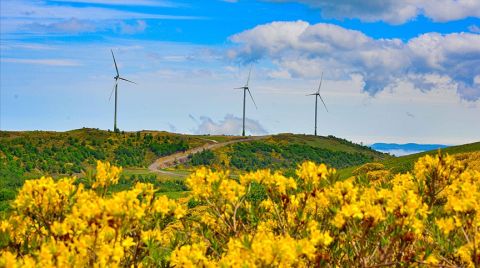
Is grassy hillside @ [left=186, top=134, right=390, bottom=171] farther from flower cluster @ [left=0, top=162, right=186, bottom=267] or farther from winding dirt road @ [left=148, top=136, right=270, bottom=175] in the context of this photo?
flower cluster @ [left=0, top=162, right=186, bottom=267]

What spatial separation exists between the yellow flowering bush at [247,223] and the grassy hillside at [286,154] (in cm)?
9852

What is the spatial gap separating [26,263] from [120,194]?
150 cm

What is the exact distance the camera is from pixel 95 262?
845 centimetres

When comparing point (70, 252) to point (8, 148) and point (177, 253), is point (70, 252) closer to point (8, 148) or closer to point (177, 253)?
point (177, 253)

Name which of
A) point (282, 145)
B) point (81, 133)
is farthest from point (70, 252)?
point (282, 145)

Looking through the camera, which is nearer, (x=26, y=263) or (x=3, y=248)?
(x=26, y=263)

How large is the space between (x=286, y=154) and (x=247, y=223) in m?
122

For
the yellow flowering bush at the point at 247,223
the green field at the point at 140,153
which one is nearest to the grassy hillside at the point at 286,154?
the green field at the point at 140,153

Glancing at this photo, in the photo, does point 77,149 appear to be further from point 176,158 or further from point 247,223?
point 247,223

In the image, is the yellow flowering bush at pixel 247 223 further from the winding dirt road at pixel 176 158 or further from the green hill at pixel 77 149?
the winding dirt road at pixel 176 158

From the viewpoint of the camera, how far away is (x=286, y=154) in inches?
5221

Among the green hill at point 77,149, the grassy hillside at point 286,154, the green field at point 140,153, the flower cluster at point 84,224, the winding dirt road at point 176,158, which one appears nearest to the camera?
the flower cluster at point 84,224

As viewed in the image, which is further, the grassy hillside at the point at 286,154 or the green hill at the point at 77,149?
the grassy hillside at the point at 286,154

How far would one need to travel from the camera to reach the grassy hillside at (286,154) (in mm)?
117688
